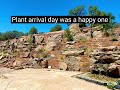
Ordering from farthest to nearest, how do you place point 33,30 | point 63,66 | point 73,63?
point 33,30
point 63,66
point 73,63

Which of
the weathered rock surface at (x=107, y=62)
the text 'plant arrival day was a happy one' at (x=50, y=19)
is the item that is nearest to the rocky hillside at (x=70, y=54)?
the weathered rock surface at (x=107, y=62)

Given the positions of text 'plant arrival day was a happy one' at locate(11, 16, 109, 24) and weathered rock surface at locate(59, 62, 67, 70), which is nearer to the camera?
text 'plant arrival day was a happy one' at locate(11, 16, 109, 24)

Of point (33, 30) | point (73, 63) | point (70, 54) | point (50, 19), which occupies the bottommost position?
point (73, 63)

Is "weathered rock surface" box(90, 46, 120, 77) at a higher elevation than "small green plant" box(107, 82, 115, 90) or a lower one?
higher

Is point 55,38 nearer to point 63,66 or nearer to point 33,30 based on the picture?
point 33,30

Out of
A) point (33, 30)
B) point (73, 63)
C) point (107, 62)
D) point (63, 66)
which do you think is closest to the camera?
point (107, 62)

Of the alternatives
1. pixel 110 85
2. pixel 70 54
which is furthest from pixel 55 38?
pixel 110 85

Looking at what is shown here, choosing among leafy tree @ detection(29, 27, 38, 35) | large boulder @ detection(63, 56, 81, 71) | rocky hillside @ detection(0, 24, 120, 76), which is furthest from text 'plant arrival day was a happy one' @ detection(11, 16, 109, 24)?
leafy tree @ detection(29, 27, 38, 35)

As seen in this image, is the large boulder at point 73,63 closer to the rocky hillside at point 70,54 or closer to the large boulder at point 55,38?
the rocky hillside at point 70,54

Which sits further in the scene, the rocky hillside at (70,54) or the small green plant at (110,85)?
the rocky hillside at (70,54)

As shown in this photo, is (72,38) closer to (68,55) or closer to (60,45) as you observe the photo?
(60,45)

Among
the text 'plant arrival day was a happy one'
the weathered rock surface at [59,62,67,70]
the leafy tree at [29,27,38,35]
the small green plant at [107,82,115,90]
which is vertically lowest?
the small green plant at [107,82,115,90]

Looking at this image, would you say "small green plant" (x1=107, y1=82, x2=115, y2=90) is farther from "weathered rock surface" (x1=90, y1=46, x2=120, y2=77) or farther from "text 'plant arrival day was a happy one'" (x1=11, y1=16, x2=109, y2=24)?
"text 'plant arrival day was a happy one'" (x1=11, y1=16, x2=109, y2=24)

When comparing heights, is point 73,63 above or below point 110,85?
above
